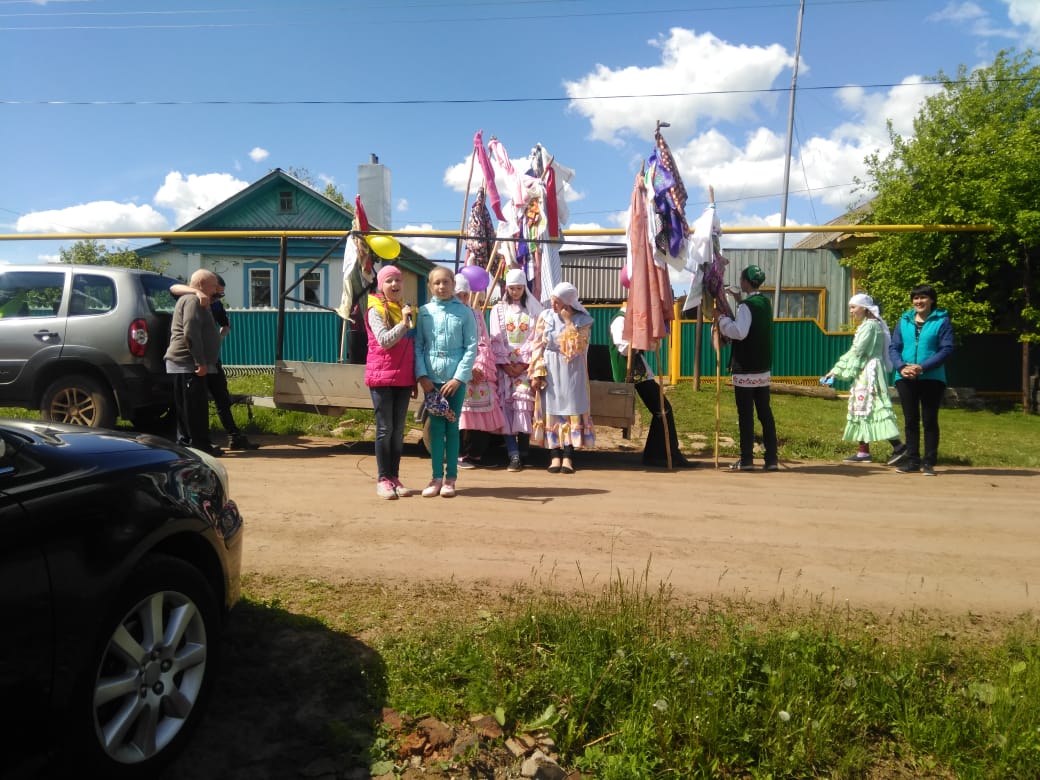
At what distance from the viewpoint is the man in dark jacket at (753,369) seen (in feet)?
26.9

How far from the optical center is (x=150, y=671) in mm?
2514

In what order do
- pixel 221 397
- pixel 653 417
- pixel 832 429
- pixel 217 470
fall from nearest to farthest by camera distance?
pixel 217 470 < pixel 653 417 < pixel 221 397 < pixel 832 429

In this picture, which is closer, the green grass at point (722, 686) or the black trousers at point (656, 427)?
the green grass at point (722, 686)

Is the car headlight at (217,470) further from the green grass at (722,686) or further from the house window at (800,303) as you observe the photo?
the house window at (800,303)

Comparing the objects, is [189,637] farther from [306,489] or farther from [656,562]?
[306,489]

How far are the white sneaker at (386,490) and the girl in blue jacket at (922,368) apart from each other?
18.3 ft

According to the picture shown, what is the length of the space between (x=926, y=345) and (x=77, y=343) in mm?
8988

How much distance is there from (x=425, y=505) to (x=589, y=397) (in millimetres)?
2803

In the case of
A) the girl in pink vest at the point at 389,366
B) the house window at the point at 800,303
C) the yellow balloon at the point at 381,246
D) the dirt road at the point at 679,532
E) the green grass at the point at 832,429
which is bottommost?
the dirt road at the point at 679,532

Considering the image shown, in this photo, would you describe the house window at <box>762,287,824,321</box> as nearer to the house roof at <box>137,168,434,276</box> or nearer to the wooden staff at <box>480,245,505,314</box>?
the house roof at <box>137,168,434,276</box>

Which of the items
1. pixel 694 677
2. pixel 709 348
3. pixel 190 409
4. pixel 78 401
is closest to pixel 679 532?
pixel 694 677

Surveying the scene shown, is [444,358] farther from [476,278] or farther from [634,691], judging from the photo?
[634,691]

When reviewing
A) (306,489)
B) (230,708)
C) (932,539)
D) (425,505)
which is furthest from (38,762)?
(932,539)

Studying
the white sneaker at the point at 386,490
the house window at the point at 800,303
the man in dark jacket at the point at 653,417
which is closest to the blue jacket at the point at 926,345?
the man in dark jacket at the point at 653,417
